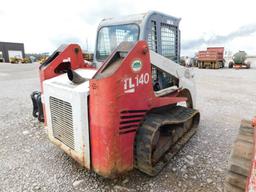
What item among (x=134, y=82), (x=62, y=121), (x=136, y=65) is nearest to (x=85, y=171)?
(x=62, y=121)

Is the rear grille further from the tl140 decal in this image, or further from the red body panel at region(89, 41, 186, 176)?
the tl140 decal

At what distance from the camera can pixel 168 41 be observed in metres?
3.28

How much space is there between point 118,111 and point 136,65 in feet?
1.67

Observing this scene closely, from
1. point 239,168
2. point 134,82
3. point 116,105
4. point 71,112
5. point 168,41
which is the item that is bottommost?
point 239,168

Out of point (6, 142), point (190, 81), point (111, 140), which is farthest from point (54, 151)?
point (190, 81)

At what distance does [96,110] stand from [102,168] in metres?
0.62

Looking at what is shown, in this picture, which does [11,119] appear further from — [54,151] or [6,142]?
[54,151]

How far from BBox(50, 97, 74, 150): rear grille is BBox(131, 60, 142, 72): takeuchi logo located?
2.64ft

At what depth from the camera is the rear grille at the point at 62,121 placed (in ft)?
7.26

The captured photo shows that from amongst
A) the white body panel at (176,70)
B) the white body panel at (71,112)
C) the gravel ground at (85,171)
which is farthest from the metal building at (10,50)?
the white body panel at (176,70)

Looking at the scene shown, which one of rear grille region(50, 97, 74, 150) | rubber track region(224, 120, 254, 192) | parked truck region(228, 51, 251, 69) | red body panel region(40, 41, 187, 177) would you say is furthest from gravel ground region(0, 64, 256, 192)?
parked truck region(228, 51, 251, 69)

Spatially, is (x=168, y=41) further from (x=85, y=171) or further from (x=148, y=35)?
(x=85, y=171)

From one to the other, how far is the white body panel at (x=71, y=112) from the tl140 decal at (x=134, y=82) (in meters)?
0.40

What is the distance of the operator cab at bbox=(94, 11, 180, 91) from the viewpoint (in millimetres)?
2711
